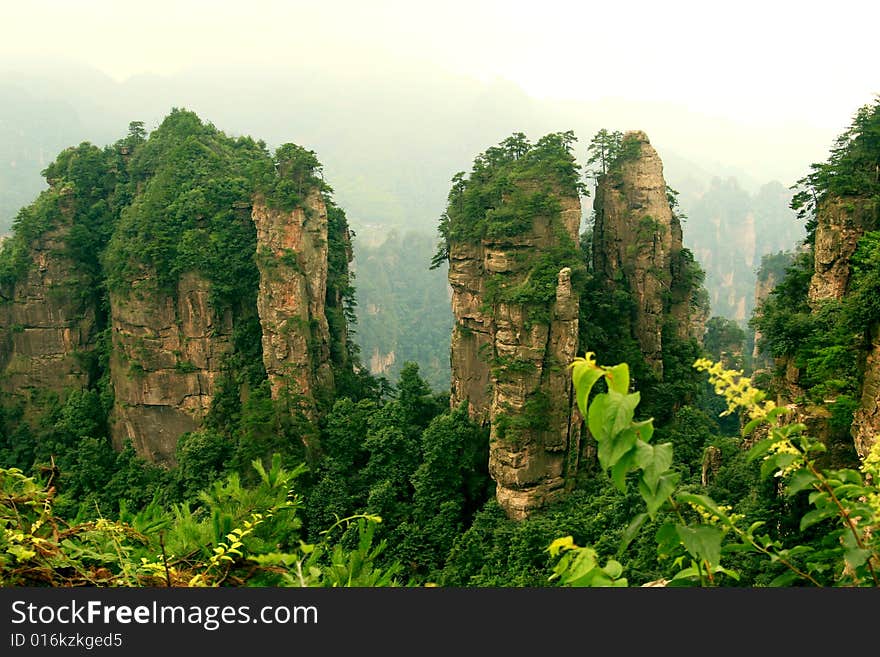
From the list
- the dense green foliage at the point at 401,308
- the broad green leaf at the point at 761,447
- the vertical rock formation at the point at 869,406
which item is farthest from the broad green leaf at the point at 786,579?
the dense green foliage at the point at 401,308

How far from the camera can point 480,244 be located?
839 inches

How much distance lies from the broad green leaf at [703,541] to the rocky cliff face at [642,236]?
2041 centimetres

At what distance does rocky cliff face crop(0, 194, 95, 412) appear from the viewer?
24953 mm

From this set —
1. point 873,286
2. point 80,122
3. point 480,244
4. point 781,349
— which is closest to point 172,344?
point 480,244

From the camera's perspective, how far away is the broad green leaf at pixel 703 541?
210 cm

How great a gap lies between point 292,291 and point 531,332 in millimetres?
8083

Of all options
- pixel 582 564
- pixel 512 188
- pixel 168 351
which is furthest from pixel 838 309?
pixel 168 351

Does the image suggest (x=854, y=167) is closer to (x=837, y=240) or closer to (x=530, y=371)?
(x=837, y=240)

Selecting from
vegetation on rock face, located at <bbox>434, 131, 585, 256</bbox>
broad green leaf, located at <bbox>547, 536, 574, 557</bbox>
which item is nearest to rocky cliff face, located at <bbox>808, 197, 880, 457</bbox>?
vegetation on rock face, located at <bbox>434, 131, 585, 256</bbox>

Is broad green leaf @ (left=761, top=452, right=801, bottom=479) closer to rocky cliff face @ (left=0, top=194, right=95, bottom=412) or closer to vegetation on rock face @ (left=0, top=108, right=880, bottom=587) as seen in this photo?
vegetation on rock face @ (left=0, top=108, right=880, bottom=587)

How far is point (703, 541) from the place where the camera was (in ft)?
7.06

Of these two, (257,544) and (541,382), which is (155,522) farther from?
(541,382)

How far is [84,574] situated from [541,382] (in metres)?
15.9

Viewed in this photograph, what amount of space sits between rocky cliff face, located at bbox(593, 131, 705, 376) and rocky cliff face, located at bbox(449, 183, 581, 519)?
3.42 meters
